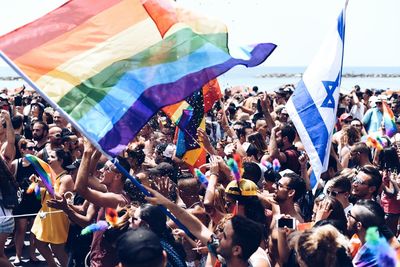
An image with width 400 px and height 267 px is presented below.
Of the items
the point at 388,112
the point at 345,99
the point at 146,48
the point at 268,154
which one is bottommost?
the point at 345,99

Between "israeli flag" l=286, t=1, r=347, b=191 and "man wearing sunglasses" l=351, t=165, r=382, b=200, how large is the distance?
0.41 meters

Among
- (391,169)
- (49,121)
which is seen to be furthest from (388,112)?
(49,121)

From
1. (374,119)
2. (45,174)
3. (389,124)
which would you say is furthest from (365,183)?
(374,119)

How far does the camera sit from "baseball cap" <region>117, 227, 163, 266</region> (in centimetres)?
359

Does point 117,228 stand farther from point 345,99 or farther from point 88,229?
point 345,99

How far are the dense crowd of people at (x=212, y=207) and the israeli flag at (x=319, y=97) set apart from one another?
0.39 m

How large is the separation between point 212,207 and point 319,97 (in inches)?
70.4

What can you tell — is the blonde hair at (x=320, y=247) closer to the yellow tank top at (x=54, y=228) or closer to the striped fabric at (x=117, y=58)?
the striped fabric at (x=117, y=58)

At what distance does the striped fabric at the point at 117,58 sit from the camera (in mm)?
4797

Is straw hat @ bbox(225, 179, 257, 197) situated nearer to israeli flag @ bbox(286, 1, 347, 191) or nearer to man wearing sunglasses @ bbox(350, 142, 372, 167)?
israeli flag @ bbox(286, 1, 347, 191)

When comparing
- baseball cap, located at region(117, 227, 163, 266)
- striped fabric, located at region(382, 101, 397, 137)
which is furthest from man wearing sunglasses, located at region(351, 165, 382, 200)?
striped fabric, located at region(382, 101, 397, 137)

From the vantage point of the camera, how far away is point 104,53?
507cm

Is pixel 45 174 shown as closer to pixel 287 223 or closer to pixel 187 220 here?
pixel 187 220

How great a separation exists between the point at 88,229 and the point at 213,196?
1.10 m
